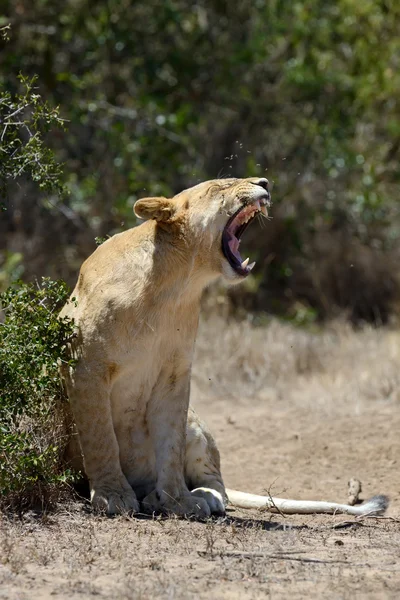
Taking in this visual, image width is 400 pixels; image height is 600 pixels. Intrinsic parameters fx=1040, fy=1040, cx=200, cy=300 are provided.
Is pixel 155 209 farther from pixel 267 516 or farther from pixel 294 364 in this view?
pixel 294 364

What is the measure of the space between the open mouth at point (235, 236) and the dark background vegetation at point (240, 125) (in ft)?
20.0

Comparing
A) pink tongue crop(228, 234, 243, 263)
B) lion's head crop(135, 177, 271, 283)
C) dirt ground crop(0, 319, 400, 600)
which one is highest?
lion's head crop(135, 177, 271, 283)

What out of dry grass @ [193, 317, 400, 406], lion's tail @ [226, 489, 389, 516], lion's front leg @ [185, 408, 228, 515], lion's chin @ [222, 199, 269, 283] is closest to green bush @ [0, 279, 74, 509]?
lion's front leg @ [185, 408, 228, 515]

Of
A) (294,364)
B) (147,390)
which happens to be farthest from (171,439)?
(294,364)

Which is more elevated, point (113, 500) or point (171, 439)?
point (171, 439)

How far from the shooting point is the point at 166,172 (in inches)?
515

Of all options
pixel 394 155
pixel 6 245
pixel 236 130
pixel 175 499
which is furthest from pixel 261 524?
pixel 394 155

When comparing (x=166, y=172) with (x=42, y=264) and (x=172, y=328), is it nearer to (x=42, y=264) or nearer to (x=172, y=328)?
(x=42, y=264)

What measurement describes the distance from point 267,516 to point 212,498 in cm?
44

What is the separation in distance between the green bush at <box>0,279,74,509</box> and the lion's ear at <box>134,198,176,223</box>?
606mm

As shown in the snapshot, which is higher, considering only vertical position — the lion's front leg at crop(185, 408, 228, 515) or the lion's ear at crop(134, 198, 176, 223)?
the lion's ear at crop(134, 198, 176, 223)

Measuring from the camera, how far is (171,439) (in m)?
5.88

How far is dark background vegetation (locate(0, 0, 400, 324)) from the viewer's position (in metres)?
12.8

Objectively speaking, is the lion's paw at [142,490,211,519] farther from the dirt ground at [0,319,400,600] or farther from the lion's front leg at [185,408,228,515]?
the lion's front leg at [185,408,228,515]
